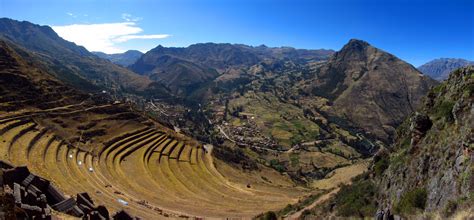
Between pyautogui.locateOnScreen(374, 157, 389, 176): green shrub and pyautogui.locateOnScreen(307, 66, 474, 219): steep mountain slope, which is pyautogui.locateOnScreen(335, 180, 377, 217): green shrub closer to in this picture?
pyautogui.locateOnScreen(307, 66, 474, 219): steep mountain slope

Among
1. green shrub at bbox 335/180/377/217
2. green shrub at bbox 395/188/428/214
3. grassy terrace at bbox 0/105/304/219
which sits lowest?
grassy terrace at bbox 0/105/304/219

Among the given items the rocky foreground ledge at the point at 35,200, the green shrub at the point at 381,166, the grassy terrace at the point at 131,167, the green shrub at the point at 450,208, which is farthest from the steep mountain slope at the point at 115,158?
the green shrub at the point at 450,208

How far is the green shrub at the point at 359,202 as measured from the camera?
122 feet

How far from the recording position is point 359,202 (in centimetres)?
4003

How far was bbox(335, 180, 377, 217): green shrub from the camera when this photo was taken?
3725cm

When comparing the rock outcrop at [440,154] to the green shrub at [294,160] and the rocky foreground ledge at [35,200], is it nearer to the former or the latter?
the rocky foreground ledge at [35,200]

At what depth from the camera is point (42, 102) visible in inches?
3720

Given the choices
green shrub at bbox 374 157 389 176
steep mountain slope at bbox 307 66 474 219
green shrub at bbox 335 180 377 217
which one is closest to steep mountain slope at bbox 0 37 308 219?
green shrub at bbox 335 180 377 217

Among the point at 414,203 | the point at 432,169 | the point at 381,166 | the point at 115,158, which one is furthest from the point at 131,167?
the point at 414,203

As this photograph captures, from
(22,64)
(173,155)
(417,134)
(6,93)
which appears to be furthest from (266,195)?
(22,64)

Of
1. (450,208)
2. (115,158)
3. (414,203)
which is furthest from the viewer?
(115,158)

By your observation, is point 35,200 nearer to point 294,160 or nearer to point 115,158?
point 115,158

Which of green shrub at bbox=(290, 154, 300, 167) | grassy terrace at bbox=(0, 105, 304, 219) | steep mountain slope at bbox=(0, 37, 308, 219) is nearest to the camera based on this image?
grassy terrace at bbox=(0, 105, 304, 219)

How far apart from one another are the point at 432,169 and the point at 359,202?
11.6 meters
